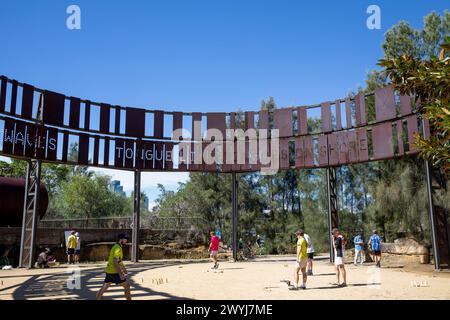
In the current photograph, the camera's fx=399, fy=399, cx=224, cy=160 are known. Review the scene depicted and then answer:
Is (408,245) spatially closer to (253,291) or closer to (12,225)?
(253,291)

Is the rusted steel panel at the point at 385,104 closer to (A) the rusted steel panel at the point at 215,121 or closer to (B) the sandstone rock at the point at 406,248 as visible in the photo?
(B) the sandstone rock at the point at 406,248

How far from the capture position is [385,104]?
19.0 metres

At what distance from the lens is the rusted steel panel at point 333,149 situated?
21208mm

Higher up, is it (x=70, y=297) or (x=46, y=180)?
(x=46, y=180)

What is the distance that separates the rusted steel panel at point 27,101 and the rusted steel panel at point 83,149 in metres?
3.15

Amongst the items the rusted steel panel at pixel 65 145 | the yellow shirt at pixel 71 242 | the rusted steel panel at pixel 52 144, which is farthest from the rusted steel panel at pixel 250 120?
the yellow shirt at pixel 71 242

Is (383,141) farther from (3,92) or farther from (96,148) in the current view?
(3,92)

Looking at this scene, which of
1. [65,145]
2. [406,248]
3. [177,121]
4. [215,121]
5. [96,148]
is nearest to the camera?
[65,145]

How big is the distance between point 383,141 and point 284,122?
617 centimetres

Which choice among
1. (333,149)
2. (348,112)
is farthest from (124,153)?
(348,112)

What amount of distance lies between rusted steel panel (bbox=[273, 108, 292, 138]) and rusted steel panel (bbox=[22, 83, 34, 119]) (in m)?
13.1

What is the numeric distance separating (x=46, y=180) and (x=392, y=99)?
2037 inches
